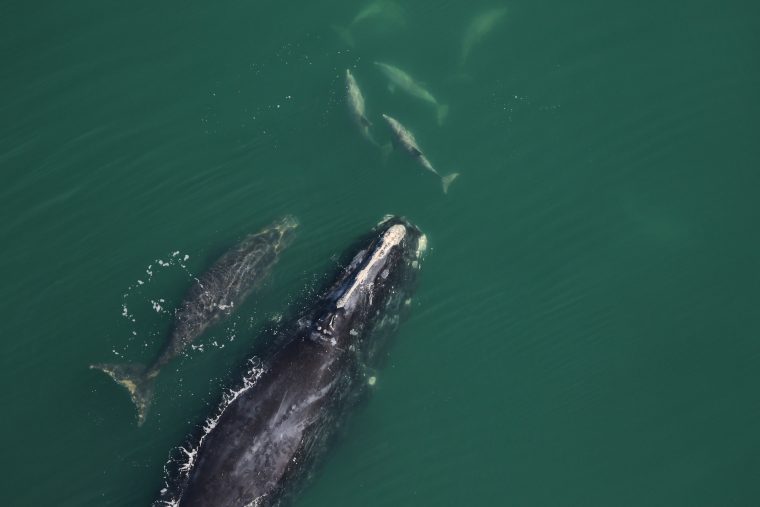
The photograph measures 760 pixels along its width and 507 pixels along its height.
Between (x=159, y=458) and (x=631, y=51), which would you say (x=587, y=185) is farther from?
(x=159, y=458)

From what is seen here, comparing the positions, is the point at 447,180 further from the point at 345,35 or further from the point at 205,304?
the point at 205,304

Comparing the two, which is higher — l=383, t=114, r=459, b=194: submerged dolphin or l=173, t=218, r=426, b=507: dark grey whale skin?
Answer: l=383, t=114, r=459, b=194: submerged dolphin

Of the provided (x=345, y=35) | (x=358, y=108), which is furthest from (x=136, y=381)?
(x=345, y=35)

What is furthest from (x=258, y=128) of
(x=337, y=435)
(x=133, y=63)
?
(x=337, y=435)

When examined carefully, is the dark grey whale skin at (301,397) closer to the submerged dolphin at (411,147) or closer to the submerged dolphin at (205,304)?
the submerged dolphin at (205,304)

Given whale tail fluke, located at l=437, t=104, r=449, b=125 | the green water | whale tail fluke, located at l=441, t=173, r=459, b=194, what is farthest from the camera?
whale tail fluke, located at l=437, t=104, r=449, b=125

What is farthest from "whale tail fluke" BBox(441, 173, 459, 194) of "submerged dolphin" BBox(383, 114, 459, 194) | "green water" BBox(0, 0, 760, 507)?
"green water" BBox(0, 0, 760, 507)

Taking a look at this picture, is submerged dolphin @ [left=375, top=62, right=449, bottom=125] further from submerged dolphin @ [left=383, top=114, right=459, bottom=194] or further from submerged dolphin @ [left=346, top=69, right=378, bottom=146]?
submerged dolphin @ [left=383, top=114, right=459, bottom=194]
